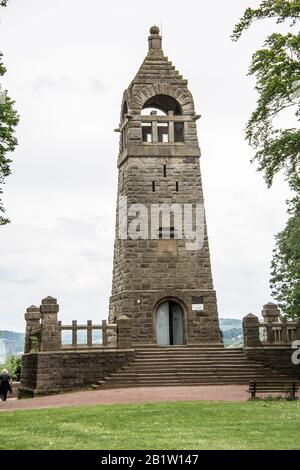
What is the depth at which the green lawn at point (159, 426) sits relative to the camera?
1411 cm

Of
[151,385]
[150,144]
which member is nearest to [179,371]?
[151,385]

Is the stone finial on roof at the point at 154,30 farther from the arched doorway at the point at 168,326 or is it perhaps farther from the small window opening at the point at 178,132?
the arched doorway at the point at 168,326

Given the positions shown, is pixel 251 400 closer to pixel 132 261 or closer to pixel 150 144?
pixel 132 261

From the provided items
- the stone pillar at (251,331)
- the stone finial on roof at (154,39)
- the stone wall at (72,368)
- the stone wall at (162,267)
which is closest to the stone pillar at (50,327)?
the stone wall at (72,368)

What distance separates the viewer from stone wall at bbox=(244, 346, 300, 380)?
32.7 m

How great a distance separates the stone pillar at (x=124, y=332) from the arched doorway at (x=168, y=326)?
10.1 ft

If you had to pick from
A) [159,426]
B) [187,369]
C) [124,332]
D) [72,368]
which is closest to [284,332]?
[187,369]

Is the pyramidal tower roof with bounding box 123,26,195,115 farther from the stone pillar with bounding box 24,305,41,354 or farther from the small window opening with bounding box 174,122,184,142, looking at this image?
the stone pillar with bounding box 24,305,41,354

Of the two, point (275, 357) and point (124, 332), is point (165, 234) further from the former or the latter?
point (275, 357)

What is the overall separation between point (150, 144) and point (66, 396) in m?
13.5

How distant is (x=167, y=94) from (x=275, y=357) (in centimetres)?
1363

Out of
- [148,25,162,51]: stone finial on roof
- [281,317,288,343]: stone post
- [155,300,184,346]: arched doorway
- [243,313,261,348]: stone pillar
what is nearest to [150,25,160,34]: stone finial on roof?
[148,25,162,51]: stone finial on roof

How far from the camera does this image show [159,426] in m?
16.9

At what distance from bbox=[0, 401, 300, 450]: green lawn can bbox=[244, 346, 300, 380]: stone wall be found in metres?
10.4
